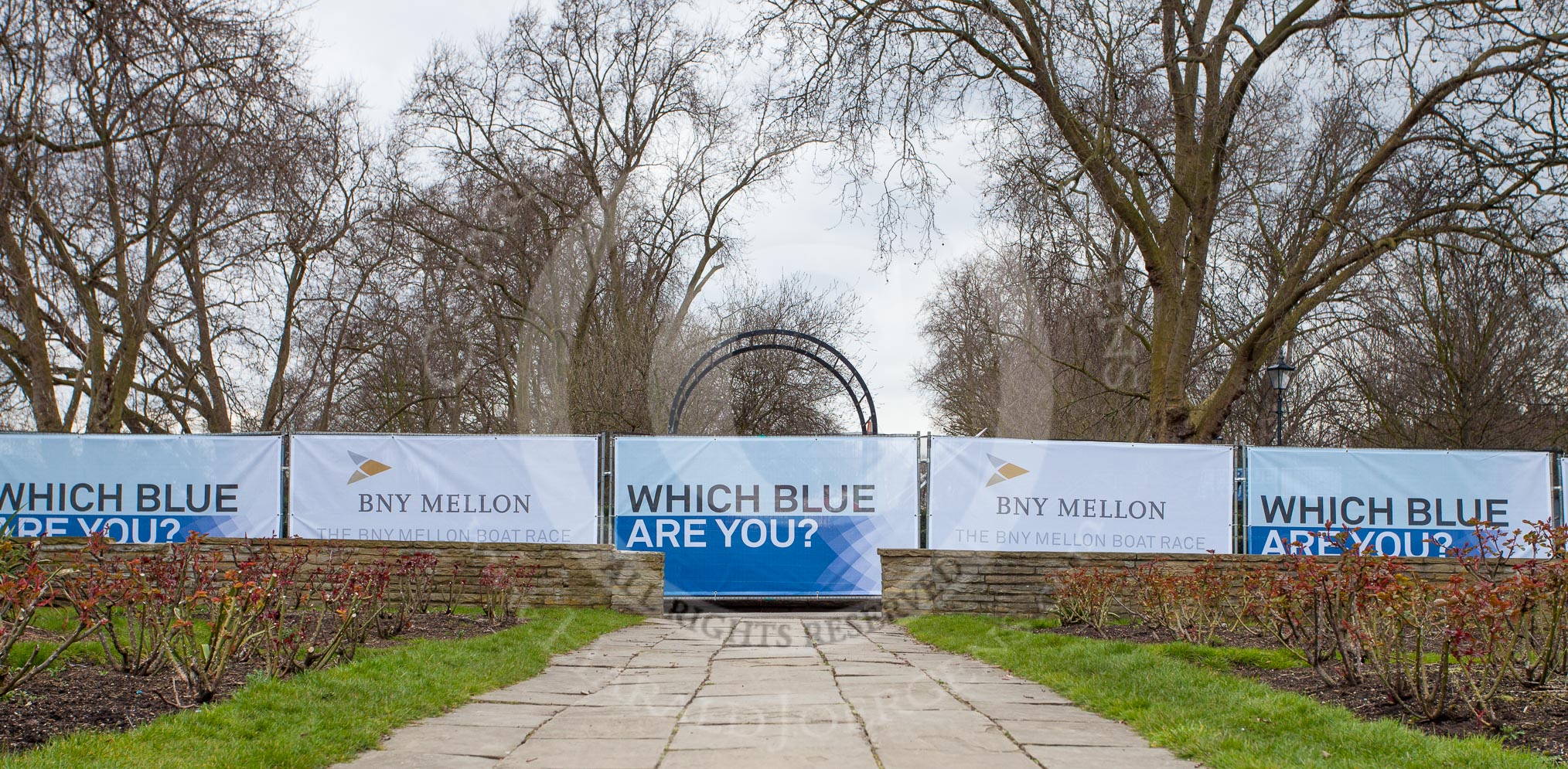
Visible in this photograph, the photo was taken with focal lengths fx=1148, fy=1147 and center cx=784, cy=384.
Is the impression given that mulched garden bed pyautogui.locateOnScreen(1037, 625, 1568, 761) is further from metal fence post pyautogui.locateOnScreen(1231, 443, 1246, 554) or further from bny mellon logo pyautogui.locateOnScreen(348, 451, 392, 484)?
bny mellon logo pyautogui.locateOnScreen(348, 451, 392, 484)

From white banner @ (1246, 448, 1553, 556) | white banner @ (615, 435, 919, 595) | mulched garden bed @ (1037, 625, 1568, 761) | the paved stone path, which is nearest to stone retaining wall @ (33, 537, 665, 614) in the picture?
white banner @ (615, 435, 919, 595)

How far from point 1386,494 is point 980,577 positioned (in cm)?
501

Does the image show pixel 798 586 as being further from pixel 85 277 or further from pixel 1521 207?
pixel 85 277

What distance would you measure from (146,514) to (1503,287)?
22.1 meters

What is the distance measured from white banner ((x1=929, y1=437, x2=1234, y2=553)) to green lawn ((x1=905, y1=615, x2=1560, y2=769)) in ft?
12.3

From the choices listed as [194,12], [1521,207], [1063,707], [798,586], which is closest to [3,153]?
[194,12]

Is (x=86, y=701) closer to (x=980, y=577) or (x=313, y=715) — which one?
(x=313, y=715)

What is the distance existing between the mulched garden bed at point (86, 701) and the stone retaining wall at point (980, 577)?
22.0 feet

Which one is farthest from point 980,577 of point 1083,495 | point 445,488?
point 445,488

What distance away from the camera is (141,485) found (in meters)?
12.9

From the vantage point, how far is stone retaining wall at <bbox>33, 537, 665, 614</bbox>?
37.8 ft

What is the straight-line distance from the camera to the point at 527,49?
2427cm

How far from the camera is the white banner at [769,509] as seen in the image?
41.3ft

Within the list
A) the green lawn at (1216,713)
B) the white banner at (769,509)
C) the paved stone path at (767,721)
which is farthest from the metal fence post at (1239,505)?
the paved stone path at (767,721)
